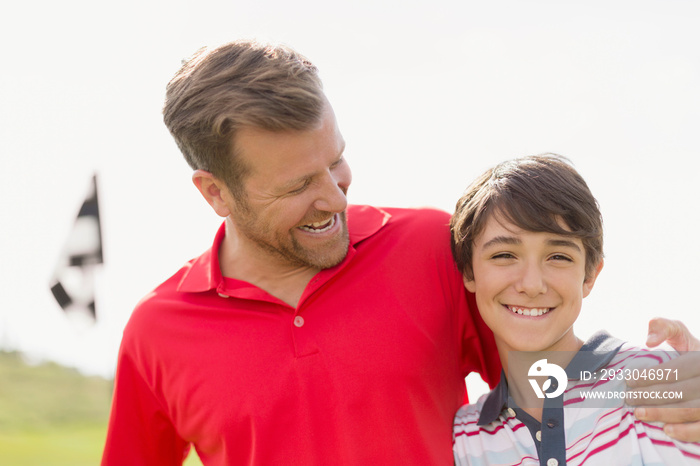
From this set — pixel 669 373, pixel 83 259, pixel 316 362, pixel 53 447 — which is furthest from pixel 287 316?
pixel 53 447

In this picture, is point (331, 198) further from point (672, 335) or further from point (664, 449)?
point (664, 449)

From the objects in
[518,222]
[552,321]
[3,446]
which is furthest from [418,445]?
[3,446]

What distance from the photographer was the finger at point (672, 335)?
1981mm

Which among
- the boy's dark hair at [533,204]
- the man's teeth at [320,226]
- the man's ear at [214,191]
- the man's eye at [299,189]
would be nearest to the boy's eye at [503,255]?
the boy's dark hair at [533,204]

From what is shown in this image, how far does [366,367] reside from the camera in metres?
2.18

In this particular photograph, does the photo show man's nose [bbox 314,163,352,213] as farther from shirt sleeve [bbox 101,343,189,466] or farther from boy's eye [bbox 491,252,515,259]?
shirt sleeve [bbox 101,343,189,466]

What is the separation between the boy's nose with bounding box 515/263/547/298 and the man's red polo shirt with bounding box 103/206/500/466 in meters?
0.36

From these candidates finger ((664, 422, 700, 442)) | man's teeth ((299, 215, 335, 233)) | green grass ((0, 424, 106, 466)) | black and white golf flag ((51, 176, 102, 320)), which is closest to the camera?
finger ((664, 422, 700, 442))

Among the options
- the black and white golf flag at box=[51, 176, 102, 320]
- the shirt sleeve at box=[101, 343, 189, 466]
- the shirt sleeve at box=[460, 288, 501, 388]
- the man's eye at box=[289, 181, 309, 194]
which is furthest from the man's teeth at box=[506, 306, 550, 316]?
the black and white golf flag at box=[51, 176, 102, 320]

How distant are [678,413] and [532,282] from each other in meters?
0.54

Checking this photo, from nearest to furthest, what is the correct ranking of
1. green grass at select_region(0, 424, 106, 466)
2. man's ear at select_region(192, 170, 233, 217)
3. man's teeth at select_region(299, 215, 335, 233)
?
man's teeth at select_region(299, 215, 335, 233) < man's ear at select_region(192, 170, 233, 217) < green grass at select_region(0, 424, 106, 466)

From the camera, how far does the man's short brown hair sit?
230cm

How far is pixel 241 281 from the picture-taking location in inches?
94.3

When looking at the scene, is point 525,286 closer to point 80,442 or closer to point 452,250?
point 452,250
